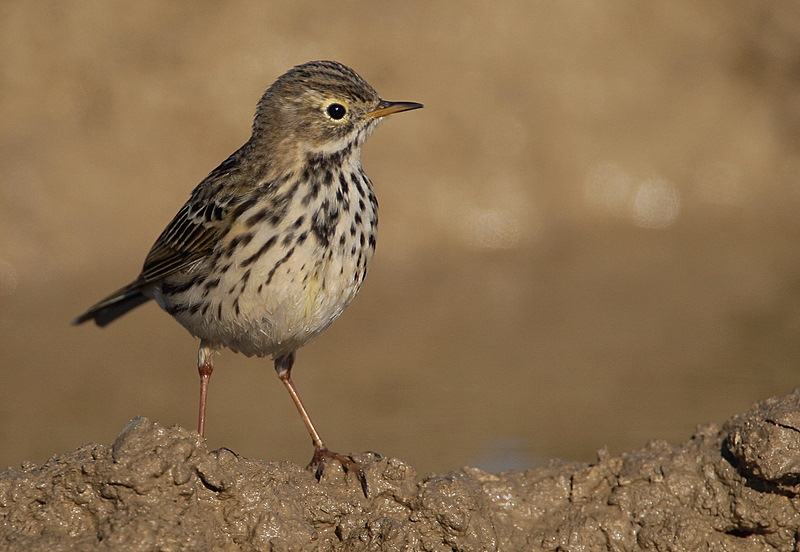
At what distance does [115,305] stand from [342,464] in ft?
8.46

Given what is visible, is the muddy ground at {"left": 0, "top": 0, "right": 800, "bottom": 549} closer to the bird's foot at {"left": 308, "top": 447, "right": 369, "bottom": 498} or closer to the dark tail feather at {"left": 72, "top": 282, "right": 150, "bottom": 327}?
the dark tail feather at {"left": 72, "top": 282, "right": 150, "bottom": 327}

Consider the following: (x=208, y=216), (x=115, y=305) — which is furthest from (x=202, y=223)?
(x=115, y=305)

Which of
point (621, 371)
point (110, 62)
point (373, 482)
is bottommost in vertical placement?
point (373, 482)

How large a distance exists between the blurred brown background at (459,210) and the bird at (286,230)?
2973 mm

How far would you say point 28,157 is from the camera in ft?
43.9

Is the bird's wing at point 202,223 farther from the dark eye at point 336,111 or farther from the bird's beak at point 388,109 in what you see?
the bird's beak at point 388,109

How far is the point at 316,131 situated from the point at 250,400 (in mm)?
4342

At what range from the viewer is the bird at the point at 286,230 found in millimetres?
6992

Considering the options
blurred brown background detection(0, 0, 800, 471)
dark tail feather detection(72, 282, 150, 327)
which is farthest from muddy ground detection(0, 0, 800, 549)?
dark tail feather detection(72, 282, 150, 327)

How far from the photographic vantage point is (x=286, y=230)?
697 centimetres

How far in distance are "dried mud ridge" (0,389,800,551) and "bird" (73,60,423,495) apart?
40 cm

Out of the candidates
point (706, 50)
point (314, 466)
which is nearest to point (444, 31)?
point (706, 50)

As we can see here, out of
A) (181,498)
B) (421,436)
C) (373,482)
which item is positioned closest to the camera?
(181,498)

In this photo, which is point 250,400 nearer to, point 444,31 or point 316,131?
point 316,131
